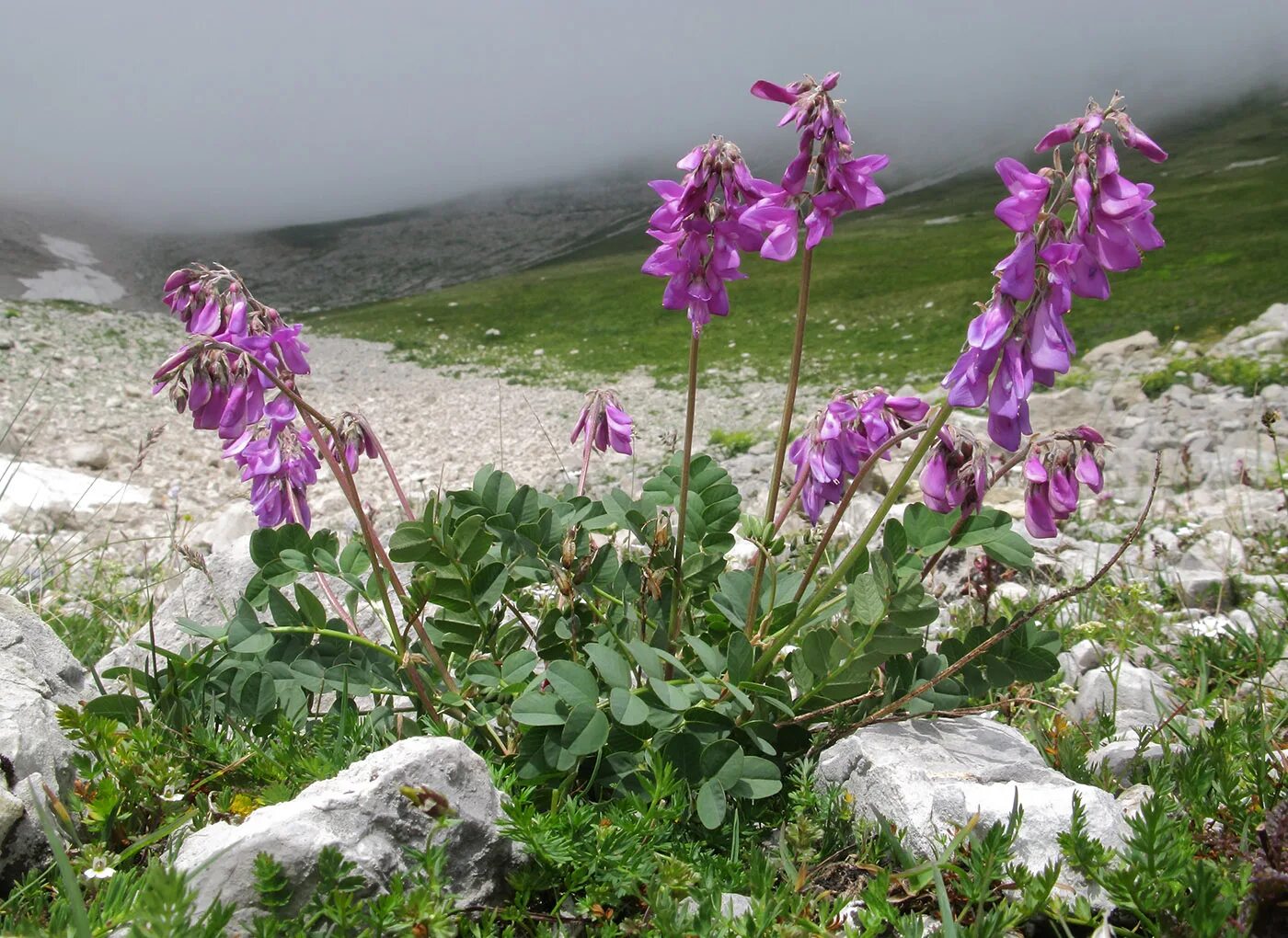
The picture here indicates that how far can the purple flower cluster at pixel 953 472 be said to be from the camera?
263 cm

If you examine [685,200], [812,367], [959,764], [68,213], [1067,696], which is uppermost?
[68,213]

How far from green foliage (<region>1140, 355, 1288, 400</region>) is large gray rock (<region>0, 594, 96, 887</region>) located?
1379 cm

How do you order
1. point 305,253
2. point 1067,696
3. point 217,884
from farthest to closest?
1. point 305,253
2. point 1067,696
3. point 217,884

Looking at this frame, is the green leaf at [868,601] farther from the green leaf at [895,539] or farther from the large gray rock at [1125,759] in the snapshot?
the large gray rock at [1125,759]

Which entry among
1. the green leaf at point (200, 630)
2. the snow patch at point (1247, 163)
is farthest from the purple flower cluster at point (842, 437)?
the snow patch at point (1247, 163)

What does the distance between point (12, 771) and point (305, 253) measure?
129436 millimetres

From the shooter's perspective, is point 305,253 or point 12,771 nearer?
point 12,771

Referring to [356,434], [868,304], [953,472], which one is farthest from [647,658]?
[868,304]

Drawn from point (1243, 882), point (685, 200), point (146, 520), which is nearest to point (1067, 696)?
point (1243, 882)

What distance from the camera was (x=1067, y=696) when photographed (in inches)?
145

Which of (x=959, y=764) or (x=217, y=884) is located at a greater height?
(x=217, y=884)

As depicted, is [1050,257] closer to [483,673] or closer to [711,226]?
[711,226]

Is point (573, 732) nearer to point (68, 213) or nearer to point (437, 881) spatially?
point (437, 881)

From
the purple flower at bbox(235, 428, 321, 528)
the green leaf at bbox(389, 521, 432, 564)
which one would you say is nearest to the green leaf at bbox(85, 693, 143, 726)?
the purple flower at bbox(235, 428, 321, 528)
